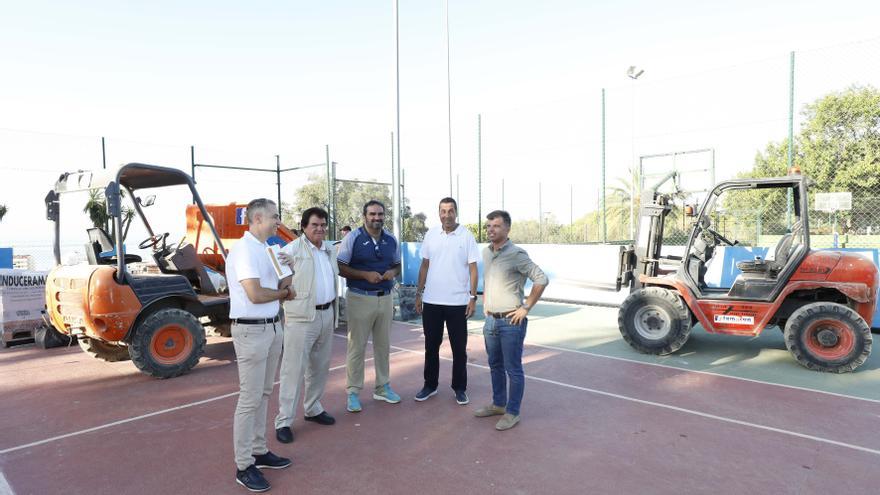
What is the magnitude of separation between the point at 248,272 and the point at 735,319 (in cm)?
600

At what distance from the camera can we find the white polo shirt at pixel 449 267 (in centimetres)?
499

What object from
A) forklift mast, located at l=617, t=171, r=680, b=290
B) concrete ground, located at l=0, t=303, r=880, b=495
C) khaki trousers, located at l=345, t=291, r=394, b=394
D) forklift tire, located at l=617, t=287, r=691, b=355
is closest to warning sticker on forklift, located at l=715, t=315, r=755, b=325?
forklift tire, located at l=617, t=287, r=691, b=355

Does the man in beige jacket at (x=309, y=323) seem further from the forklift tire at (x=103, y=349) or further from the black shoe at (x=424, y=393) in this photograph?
the forklift tire at (x=103, y=349)

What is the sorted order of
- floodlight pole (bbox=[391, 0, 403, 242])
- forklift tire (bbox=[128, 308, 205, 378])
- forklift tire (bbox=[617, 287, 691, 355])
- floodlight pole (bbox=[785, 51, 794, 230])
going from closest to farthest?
forklift tire (bbox=[128, 308, 205, 378]) < forklift tire (bbox=[617, 287, 691, 355]) < floodlight pole (bbox=[785, 51, 794, 230]) < floodlight pole (bbox=[391, 0, 403, 242])

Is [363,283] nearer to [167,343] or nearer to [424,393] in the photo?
[424,393]

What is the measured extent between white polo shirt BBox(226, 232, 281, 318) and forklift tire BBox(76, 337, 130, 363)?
4.15 metres

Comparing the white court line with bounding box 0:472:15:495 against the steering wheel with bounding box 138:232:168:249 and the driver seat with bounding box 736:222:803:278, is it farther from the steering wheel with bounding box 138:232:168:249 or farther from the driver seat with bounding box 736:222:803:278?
the driver seat with bounding box 736:222:803:278

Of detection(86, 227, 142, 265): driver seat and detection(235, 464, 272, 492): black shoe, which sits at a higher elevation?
detection(86, 227, 142, 265): driver seat

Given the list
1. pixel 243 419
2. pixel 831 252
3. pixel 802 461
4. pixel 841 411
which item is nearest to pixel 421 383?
pixel 243 419

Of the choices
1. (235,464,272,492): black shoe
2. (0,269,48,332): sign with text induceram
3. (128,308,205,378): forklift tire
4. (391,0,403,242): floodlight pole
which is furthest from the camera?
(391,0,403,242): floodlight pole

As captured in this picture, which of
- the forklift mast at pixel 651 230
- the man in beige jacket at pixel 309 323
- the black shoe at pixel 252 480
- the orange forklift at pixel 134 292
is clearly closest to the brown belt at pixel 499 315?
the man in beige jacket at pixel 309 323

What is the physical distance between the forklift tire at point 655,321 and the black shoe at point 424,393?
3202mm

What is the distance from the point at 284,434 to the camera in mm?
4148

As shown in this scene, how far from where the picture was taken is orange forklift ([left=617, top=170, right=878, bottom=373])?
6.11 meters
